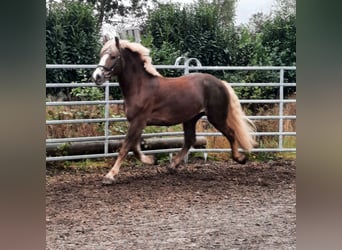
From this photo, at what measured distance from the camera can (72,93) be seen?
5.69 ft

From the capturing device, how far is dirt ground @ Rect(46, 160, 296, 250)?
1.65 meters

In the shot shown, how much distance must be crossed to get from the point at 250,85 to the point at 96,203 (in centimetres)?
81

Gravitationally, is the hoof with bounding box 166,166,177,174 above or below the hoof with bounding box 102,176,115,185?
above

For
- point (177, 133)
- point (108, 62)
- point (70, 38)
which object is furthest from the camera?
point (177, 133)

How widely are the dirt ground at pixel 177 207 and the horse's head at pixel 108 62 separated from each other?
380 mm

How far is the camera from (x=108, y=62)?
1.81m

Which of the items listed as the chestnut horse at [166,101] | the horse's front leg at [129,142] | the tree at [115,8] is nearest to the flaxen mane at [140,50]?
the chestnut horse at [166,101]

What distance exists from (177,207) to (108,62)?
67 cm

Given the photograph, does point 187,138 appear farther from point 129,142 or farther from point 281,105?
point 281,105

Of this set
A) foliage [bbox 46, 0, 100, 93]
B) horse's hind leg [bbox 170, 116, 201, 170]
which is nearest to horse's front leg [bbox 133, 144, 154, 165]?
horse's hind leg [bbox 170, 116, 201, 170]

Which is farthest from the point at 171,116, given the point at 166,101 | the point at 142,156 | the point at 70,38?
the point at 70,38

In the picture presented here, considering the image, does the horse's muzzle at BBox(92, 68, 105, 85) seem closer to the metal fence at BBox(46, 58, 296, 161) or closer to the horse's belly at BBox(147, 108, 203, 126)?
the metal fence at BBox(46, 58, 296, 161)
